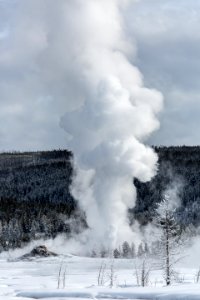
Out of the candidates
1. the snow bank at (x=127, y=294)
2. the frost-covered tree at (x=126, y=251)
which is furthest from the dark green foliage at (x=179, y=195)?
the snow bank at (x=127, y=294)

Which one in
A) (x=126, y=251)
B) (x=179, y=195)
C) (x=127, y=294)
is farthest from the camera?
(x=179, y=195)

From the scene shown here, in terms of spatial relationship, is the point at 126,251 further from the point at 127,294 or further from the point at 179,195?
the point at 179,195

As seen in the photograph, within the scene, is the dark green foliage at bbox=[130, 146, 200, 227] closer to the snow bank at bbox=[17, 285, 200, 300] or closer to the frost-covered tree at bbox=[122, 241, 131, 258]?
the frost-covered tree at bbox=[122, 241, 131, 258]

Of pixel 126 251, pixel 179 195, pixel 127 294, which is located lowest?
pixel 127 294

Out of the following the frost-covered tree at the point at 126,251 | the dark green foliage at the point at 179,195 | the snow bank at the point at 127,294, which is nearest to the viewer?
the snow bank at the point at 127,294

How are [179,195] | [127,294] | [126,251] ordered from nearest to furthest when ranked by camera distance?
Result: [127,294] → [126,251] → [179,195]

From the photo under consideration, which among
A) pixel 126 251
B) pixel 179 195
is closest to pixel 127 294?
pixel 126 251

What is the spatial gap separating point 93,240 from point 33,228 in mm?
33684

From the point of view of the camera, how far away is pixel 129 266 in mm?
65312

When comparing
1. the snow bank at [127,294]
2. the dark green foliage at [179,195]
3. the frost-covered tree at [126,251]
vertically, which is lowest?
the snow bank at [127,294]

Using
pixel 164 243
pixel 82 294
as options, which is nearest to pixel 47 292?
pixel 82 294

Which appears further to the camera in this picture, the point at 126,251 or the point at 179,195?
the point at 179,195

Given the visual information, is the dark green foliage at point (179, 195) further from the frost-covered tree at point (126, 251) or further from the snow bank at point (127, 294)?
the snow bank at point (127, 294)

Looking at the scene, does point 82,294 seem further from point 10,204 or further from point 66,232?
point 10,204
